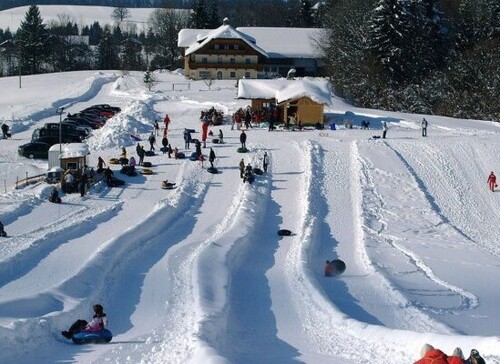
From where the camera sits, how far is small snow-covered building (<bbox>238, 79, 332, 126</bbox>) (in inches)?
1789

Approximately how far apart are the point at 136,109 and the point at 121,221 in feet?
77.1

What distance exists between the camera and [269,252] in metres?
25.7

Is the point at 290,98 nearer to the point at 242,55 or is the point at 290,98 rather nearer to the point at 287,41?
the point at 242,55

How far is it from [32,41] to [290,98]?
204ft

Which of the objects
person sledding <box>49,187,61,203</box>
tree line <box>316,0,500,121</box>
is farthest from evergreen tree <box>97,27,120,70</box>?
person sledding <box>49,187,61,203</box>

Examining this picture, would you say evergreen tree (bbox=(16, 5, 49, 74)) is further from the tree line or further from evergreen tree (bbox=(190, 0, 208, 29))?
the tree line

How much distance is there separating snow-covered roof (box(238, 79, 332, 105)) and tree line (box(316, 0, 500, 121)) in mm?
18010

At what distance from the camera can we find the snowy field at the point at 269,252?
15594mm

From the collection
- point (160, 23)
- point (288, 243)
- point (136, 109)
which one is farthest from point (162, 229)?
point (160, 23)

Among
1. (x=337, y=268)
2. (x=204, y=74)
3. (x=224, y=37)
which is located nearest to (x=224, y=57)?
(x=224, y=37)

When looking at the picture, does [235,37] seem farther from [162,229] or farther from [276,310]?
[276,310]

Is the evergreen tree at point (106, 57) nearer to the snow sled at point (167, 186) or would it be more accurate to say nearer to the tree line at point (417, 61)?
the tree line at point (417, 61)

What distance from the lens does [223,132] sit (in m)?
43.7

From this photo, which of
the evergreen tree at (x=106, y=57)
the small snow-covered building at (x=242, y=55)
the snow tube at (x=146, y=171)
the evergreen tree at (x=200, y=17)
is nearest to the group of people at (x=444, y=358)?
the snow tube at (x=146, y=171)
